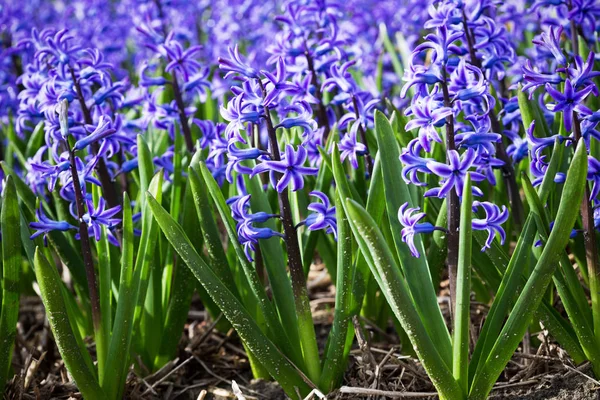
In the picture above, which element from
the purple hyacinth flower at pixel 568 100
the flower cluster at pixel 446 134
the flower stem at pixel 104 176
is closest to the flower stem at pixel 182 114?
the flower stem at pixel 104 176

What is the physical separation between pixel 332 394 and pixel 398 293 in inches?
30.6

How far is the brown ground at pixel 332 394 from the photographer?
2742 mm

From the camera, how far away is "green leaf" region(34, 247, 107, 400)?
2.58 m

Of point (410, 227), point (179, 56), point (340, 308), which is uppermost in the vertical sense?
point (179, 56)

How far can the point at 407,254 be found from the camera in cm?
261

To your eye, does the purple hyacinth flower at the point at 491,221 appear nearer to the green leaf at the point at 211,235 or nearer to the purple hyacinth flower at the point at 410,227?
the purple hyacinth flower at the point at 410,227

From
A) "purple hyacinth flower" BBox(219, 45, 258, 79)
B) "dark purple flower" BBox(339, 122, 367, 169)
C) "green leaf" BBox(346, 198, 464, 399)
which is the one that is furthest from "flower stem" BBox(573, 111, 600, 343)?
"purple hyacinth flower" BBox(219, 45, 258, 79)

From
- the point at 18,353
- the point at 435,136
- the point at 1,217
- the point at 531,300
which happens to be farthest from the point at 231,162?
the point at 18,353

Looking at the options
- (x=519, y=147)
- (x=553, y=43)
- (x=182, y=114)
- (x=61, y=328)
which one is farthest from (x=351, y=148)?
(x=61, y=328)

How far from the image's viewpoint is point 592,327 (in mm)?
2725

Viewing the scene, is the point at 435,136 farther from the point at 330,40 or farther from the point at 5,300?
the point at 5,300

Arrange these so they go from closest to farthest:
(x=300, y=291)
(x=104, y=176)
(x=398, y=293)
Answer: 1. (x=398, y=293)
2. (x=300, y=291)
3. (x=104, y=176)

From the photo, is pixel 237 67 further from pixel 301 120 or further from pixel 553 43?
pixel 553 43

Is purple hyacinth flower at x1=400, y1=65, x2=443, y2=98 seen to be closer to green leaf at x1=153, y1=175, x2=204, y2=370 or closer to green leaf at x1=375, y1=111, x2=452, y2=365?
green leaf at x1=375, y1=111, x2=452, y2=365
